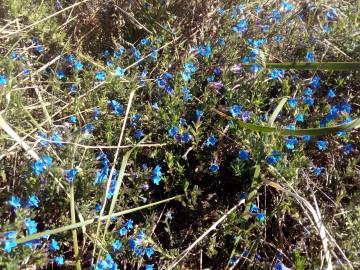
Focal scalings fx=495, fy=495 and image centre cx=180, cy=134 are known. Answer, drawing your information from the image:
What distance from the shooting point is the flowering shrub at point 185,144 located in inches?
89.1

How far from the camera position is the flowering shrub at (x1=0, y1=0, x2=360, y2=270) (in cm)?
226

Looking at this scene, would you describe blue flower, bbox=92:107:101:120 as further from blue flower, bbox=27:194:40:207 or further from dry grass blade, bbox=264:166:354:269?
dry grass blade, bbox=264:166:354:269

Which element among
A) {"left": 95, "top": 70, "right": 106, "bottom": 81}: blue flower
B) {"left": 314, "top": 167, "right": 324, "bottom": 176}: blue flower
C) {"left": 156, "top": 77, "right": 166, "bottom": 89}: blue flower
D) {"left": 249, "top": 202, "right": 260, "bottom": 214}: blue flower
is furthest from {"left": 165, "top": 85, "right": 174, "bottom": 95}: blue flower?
{"left": 314, "top": 167, "right": 324, "bottom": 176}: blue flower

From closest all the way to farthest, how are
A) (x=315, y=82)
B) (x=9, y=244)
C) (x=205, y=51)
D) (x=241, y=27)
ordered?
(x=9, y=244)
(x=315, y=82)
(x=205, y=51)
(x=241, y=27)

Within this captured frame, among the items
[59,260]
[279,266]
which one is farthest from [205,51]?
[59,260]

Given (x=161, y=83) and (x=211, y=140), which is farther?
(x=161, y=83)

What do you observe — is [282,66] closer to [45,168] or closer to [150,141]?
[150,141]

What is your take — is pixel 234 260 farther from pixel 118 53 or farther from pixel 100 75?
pixel 118 53

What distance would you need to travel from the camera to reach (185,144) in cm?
262

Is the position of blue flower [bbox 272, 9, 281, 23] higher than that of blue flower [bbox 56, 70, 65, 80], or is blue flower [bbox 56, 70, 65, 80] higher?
blue flower [bbox 272, 9, 281, 23]

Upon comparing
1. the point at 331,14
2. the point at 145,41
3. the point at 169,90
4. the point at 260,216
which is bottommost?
the point at 260,216

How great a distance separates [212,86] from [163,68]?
43 cm

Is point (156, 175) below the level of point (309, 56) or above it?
below

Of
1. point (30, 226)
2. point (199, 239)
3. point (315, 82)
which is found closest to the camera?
point (30, 226)
